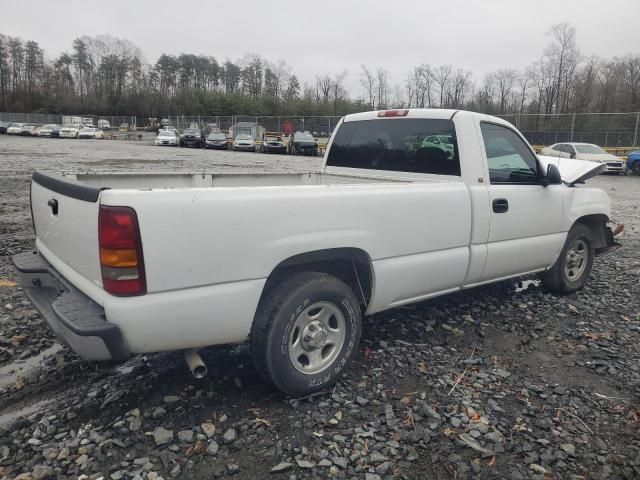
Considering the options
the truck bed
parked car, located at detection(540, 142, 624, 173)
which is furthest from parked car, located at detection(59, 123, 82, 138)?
the truck bed

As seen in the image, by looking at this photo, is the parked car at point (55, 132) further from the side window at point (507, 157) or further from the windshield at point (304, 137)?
the side window at point (507, 157)

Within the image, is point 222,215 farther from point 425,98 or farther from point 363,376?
point 425,98

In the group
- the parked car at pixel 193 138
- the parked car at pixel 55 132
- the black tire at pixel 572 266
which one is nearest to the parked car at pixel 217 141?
the parked car at pixel 193 138

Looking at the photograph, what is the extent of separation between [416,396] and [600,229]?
3.67 meters

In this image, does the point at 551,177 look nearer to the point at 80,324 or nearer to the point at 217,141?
the point at 80,324

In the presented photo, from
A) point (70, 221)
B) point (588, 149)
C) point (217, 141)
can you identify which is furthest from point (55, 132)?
point (70, 221)

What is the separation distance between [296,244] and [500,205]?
6.95 feet

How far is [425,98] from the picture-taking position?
77.3 m

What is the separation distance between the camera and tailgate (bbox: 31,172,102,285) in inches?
99.2

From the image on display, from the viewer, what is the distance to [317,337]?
3.13 m

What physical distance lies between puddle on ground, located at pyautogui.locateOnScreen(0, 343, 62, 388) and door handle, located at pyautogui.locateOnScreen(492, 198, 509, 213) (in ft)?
12.1

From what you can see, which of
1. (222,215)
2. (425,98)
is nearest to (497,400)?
(222,215)

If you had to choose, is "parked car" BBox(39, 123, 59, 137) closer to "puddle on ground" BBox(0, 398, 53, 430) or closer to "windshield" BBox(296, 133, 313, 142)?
"windshield" BBox(296, 133, 313, 142)

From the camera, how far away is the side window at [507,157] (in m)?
4.26
